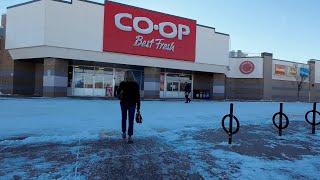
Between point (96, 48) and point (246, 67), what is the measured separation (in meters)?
29.3

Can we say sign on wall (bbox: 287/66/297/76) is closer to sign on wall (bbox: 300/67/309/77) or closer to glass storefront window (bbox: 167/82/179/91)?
sign on wall (bbox: 300/67/309/77)

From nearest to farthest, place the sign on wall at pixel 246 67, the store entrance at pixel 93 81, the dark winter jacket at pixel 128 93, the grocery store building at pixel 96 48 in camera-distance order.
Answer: the dark winter jacket at pixel 128 93 → the grocery store building at pixel 96 48 → the store entrance at pixel 93 81 → the sign on wall at pixel 246 67

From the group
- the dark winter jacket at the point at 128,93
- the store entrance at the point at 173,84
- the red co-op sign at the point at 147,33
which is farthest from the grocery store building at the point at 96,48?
the dark winter jacket at the point at 128,93

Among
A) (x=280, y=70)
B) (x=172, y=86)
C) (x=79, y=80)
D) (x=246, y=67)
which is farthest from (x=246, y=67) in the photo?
(x=79, y=80)

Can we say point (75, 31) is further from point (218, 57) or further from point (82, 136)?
point (82, 136)

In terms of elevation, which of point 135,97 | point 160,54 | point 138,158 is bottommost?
point 138,158

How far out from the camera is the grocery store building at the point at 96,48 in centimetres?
3225

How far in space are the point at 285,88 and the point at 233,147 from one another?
176 feet

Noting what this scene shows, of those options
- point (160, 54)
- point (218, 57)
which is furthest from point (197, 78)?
point (160, 54)

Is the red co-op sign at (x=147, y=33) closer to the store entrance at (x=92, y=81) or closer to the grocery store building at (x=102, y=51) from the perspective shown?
the grocery store building at (x=102, y=51)

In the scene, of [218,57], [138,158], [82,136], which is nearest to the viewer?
[138,158]

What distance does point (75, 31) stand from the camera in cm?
3309

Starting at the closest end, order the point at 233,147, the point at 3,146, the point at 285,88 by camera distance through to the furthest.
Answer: the point at 3,146, the point at 233,147, the point at 285,88

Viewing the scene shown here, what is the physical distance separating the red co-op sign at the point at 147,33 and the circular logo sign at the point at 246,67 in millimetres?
17335
